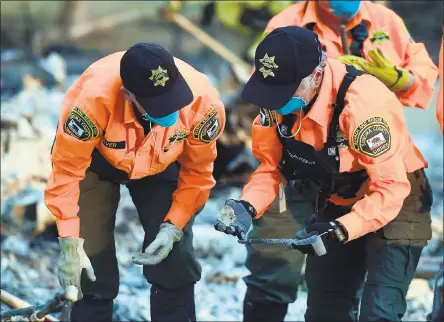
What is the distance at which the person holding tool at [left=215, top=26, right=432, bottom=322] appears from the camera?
384cm

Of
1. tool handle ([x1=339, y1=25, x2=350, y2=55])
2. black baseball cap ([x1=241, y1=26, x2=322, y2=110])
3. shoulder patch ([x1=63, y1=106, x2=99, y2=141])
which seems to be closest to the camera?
black baseball cap ([x1=241, y1=26, x2=322, y2=110])

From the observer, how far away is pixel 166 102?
397cm

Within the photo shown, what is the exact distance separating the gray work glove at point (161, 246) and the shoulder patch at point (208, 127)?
45 centimetres

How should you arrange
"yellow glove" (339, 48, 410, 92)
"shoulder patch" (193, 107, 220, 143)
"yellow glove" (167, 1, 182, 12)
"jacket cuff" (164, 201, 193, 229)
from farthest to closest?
"yellow glove" (167, 1, 182, 12), "yellow glove" (339, 48, 410, 92), "jacket cuff" (164, 201, 193, 229), "shoulder patch" (193, 107, 220, 143)

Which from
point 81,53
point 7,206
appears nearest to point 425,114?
point 81,53

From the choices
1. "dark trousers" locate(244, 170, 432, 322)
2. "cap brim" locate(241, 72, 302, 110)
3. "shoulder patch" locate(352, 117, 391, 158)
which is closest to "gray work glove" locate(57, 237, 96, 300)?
"dark trousers" locate(244, 170, 432, 322)

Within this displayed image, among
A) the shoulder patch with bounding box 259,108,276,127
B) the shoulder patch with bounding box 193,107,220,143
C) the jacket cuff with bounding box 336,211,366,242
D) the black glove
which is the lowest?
the black glove

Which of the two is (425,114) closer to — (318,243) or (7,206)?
(7,206)

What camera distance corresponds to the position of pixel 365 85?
3902 millimetres

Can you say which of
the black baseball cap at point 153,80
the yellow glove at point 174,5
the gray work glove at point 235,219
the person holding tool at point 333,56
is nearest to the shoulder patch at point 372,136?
the gray work glove at point 235,219

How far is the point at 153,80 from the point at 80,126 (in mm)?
399

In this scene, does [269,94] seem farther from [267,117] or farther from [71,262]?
[71,262]

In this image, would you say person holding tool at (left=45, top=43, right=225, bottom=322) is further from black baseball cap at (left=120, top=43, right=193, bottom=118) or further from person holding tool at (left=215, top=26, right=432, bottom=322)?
person holding tool at (left=215, top=26, right=432, bottom=322)

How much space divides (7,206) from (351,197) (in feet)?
11.8
